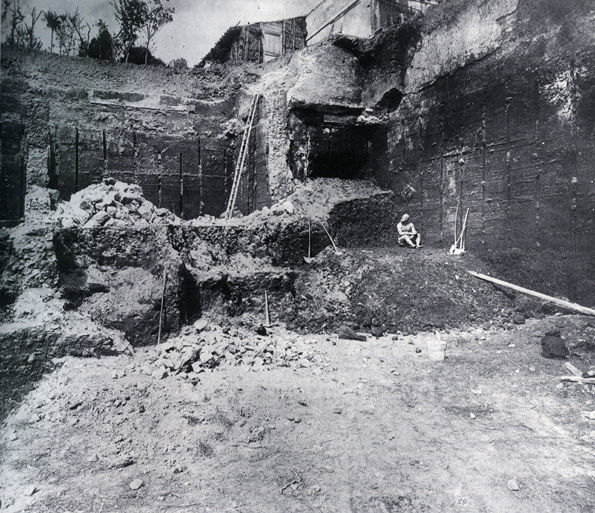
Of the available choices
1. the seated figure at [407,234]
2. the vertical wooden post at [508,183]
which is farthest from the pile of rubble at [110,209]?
the vertical wooden post at [508,183]

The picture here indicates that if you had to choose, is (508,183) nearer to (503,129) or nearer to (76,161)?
(503,129)

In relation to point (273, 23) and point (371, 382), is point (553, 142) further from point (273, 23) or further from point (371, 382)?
point (273, 23)

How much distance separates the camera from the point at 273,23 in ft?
61.1

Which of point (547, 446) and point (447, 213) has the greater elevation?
point (447, 213)

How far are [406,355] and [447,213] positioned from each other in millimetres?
4291

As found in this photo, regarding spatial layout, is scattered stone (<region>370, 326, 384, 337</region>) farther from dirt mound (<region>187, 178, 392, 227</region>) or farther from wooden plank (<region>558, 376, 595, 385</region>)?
dirt mound (<region>187, 178, 392, 227</region>)

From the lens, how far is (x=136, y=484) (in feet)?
10.8

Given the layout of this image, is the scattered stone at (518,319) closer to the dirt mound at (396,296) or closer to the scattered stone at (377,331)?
the dirt mound at (396,296)

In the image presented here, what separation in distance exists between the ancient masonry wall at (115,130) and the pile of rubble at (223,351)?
5.08m

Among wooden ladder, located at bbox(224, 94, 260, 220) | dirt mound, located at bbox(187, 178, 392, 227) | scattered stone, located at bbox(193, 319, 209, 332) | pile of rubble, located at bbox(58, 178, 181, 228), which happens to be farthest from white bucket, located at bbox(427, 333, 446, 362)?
wooden ladder, located at bbox(224, 94, 260, 220)

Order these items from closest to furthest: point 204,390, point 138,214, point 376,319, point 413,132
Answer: point 204,390, point 376,319, point 138,214, point 413,132

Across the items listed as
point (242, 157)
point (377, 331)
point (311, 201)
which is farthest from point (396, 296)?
point (242, 157)

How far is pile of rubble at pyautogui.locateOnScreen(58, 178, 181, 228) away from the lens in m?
7.42

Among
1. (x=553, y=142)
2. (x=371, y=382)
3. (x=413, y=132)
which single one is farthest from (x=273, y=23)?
(x=371, y=382)
